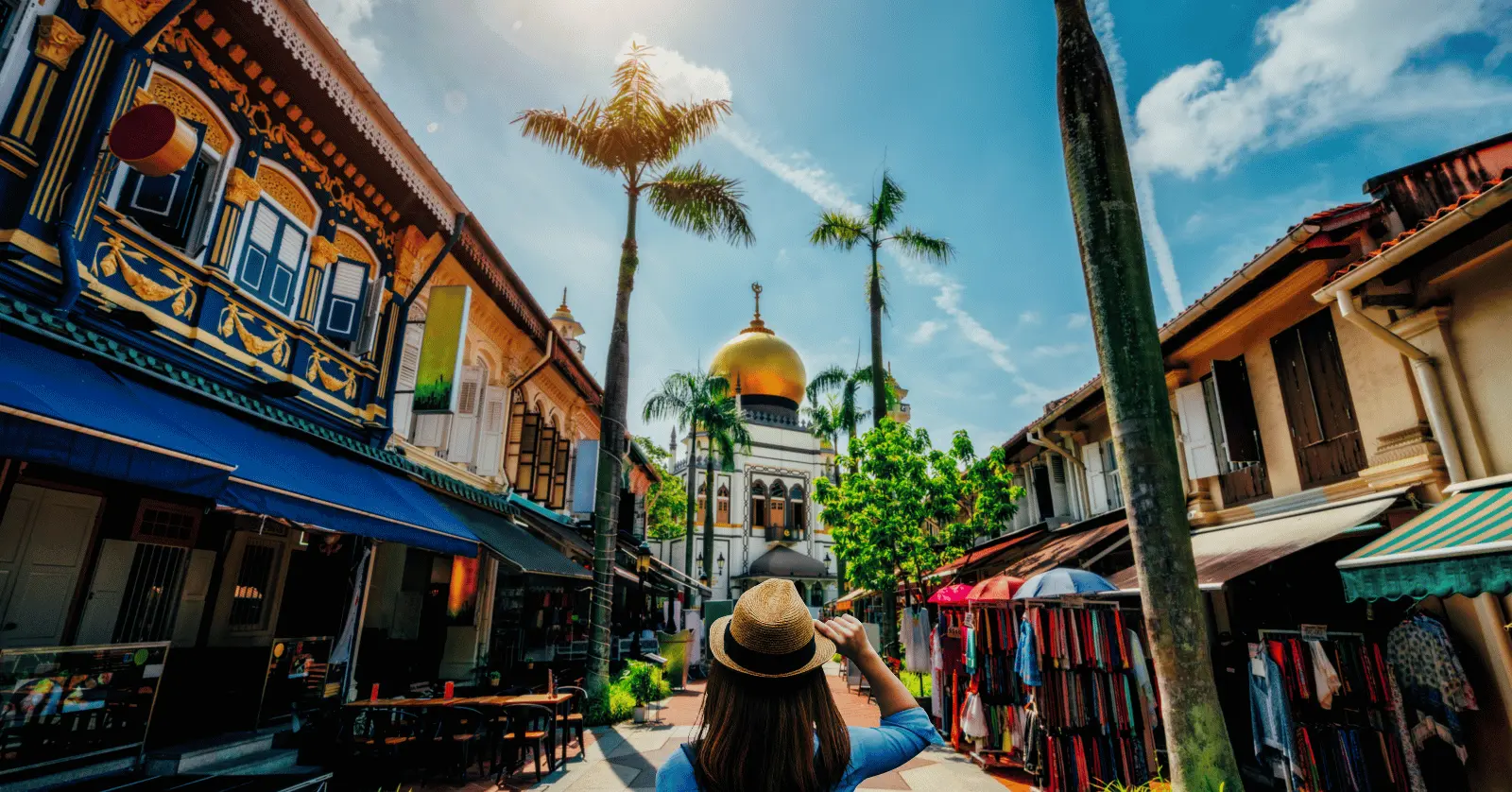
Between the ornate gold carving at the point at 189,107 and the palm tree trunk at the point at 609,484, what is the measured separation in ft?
19.1

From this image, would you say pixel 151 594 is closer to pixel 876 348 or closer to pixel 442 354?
pixel 442 354

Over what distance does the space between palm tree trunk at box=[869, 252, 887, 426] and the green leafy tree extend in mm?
1475

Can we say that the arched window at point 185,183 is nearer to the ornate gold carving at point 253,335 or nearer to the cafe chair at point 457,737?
the ornate gold carving at point 253,335

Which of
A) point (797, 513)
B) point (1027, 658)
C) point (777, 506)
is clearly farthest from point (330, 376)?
point (797, 513)

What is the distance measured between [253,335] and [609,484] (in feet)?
17.1

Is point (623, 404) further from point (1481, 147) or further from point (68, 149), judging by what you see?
point (1481, 147)

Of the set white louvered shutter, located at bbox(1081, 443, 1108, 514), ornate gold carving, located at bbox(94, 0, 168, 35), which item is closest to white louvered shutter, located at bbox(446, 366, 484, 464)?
ornate gold carving, located at bbox(94, 0, 168, 35)

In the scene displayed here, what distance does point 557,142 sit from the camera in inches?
471

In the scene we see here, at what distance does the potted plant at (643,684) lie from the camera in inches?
433

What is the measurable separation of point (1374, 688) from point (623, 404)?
→ 10.1 meters

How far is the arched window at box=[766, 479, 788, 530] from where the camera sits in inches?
1430

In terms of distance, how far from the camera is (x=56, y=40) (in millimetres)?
5348

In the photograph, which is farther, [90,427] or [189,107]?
[189,107]

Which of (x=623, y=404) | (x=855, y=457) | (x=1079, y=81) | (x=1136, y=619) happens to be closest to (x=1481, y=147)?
(x=1079, y=81)
